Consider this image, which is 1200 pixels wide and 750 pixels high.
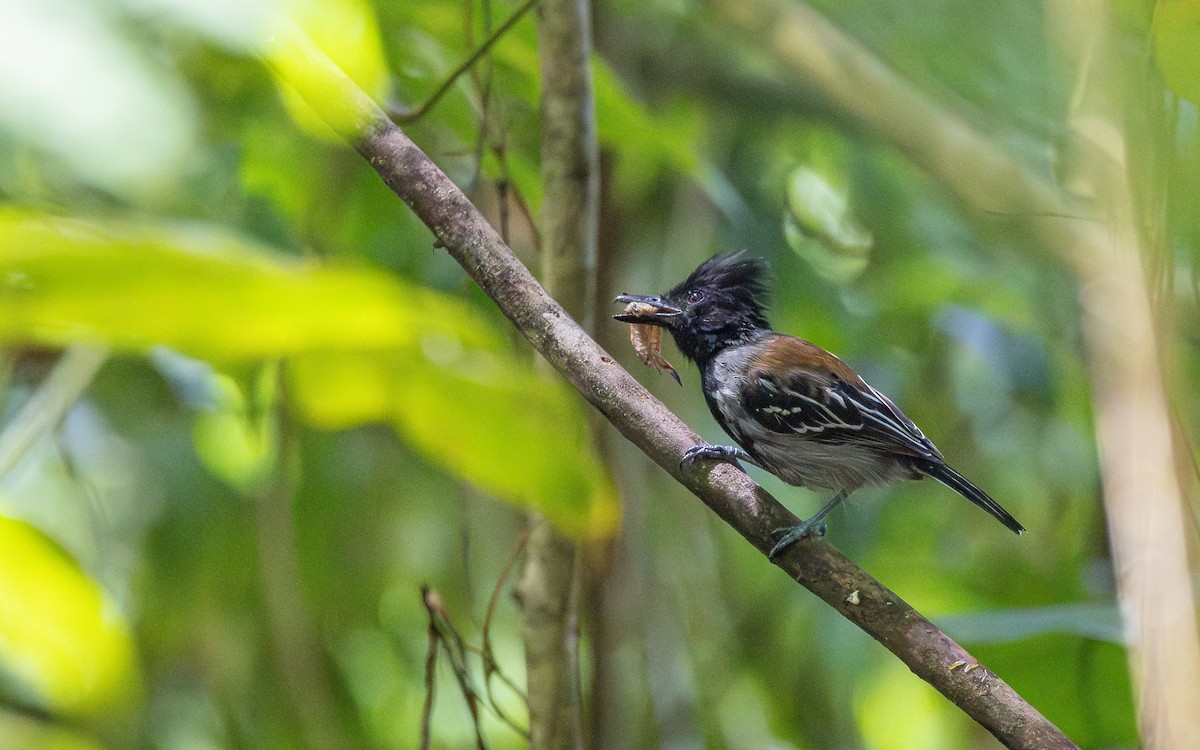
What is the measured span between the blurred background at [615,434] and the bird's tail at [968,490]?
0.99 feet

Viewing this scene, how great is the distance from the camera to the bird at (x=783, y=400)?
9.11ft

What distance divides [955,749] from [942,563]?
673 mm

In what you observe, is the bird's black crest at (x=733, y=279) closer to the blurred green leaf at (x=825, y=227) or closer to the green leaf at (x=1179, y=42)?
the blurred green leaf at (x=825, y=227)

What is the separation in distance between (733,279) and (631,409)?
1.37m

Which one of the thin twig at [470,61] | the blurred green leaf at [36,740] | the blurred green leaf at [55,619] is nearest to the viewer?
the blurred green leaf at [55,619]

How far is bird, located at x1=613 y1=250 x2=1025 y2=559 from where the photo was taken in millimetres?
2777

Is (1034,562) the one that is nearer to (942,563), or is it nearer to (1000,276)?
(942,563)

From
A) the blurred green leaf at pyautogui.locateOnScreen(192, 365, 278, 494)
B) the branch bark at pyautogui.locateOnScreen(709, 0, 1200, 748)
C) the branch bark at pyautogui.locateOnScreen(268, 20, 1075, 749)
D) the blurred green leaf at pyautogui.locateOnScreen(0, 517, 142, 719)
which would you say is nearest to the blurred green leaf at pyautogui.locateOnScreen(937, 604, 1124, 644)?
the branch bark at pyautogui.locateOnScreen(709, 0, 1200, 748)

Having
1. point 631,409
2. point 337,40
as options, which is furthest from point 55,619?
point 337,40

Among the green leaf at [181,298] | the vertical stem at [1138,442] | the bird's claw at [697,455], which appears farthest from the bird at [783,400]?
the green leaf at [181,298]

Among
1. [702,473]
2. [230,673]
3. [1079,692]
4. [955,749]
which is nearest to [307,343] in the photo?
[702,473]

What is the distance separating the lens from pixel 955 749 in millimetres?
3641

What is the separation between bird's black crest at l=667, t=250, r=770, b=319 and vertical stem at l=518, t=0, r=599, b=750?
0.60 m

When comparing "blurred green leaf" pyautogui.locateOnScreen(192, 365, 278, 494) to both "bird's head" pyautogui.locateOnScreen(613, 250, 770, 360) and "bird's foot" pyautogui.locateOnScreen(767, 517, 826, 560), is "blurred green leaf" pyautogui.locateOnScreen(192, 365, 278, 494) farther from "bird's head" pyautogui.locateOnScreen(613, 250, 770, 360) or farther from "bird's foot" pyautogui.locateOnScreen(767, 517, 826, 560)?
"bird's foot" pyautogui.locateOnScreen(767, 517, 826, 560)
